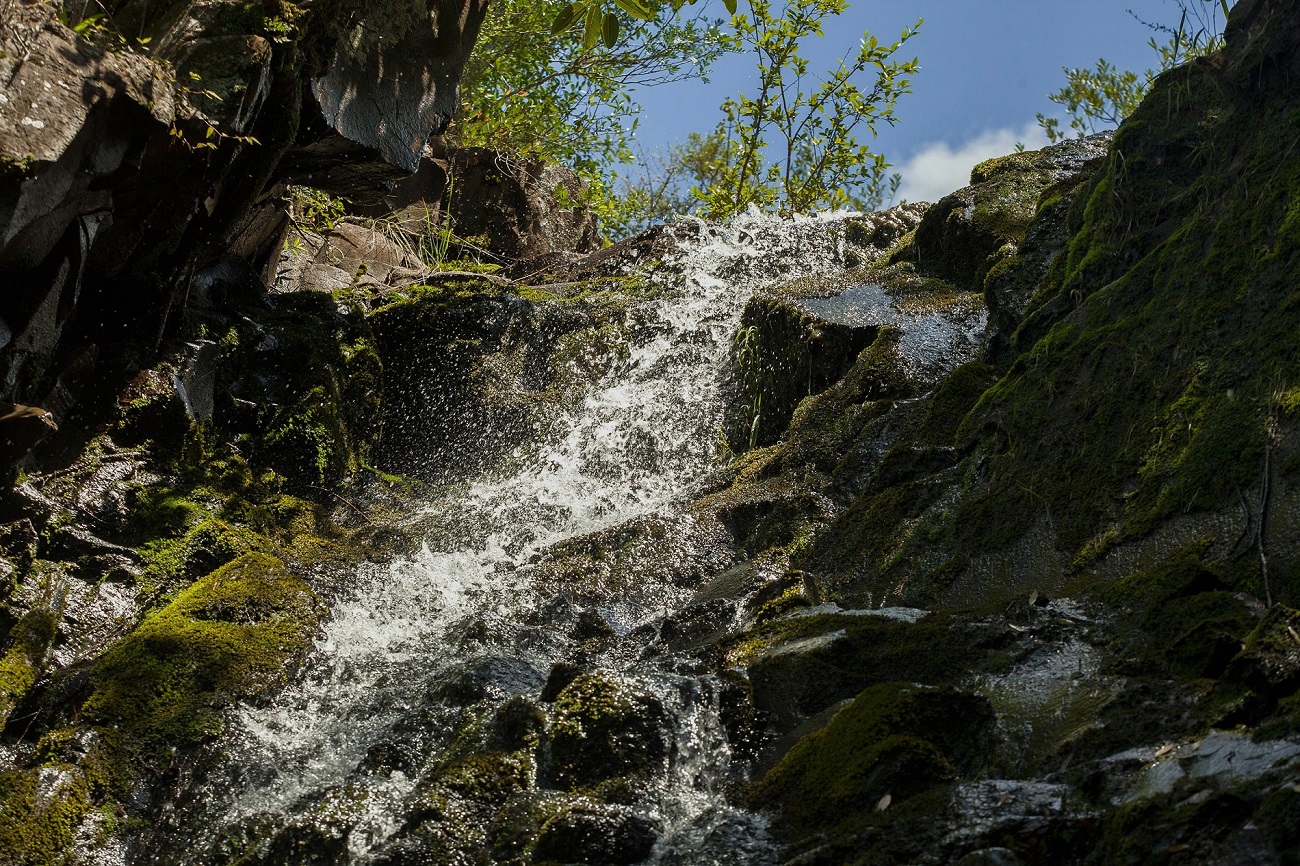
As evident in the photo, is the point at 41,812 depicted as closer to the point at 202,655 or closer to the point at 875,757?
the point at 202,655

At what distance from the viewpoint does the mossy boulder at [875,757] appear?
115 inches

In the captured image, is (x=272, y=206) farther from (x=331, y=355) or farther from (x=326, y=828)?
(x=326, y=828)

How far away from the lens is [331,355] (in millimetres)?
8516

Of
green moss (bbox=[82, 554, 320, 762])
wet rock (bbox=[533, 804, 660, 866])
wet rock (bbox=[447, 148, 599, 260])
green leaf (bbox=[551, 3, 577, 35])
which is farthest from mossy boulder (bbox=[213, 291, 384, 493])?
green leaf (bbox=[551, 3, 577, 35])

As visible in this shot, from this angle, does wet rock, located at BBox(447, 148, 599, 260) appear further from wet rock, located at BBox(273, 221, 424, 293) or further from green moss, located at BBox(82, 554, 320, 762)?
green moss, located at BBox(82, 554, 320, 762)

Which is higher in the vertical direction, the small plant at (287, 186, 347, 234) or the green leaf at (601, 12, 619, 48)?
the small plant at (287, 186, 347, 234)

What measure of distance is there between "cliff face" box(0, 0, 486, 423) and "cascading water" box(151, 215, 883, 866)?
7.32 feet

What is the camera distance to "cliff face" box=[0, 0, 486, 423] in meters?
4.83

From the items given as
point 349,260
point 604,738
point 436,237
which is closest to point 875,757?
point 604,738

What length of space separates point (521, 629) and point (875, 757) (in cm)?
300

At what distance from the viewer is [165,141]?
5590 mm

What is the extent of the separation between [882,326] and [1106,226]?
2.22m

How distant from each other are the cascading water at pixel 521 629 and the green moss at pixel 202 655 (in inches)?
6.5

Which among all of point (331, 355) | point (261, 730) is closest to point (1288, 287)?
point (261, 730)
